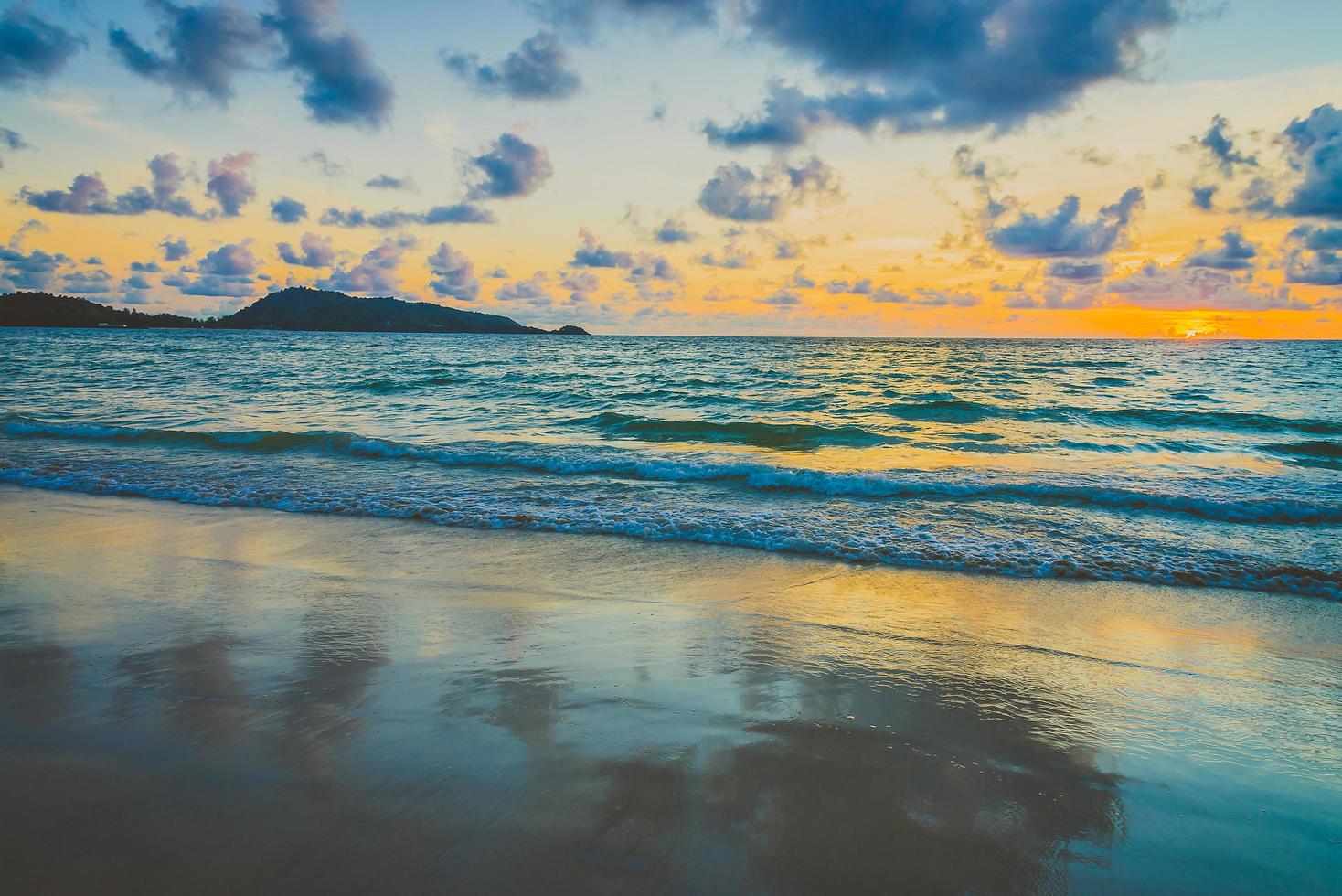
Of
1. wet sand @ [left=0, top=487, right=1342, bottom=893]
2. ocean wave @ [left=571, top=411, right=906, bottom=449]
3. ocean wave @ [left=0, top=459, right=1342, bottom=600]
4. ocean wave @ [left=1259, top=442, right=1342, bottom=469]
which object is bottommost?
ocean wave @ [left=1259, top=442, right=1342, bottom=469]

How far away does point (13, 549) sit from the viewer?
7262mm

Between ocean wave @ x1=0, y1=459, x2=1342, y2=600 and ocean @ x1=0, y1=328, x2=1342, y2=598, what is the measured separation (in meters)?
0.05

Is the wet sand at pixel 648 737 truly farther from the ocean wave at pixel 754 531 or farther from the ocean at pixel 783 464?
the ocean at pixel 783 464

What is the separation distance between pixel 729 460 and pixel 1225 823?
11108 millimetres

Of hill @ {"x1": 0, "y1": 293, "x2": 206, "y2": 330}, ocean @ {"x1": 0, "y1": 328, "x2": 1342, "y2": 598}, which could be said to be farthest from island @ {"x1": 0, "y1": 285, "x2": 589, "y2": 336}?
ocean @ {"x1": 0, "y1": 328, "x2": 1342, "y2": 598}

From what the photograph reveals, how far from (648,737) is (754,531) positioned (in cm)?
526

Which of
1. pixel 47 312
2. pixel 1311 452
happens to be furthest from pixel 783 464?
pixel 47 312

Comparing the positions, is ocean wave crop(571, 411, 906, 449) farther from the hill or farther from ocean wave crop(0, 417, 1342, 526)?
the hill

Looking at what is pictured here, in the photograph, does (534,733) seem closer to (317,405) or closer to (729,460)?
(729,460)

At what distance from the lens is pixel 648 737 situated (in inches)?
142

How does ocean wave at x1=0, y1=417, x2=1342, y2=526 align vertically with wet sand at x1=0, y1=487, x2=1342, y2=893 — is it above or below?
below

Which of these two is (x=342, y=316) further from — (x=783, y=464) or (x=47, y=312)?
(x=783, y=464)

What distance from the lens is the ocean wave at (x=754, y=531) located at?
7.45 m

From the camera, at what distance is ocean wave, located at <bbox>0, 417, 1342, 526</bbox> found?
10.5m
